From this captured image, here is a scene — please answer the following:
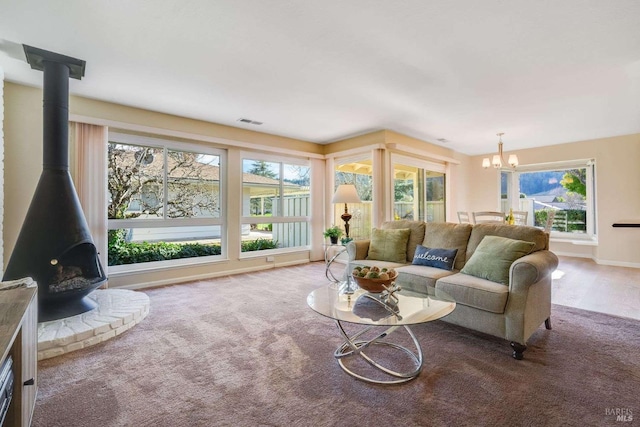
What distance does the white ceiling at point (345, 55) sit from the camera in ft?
6.72

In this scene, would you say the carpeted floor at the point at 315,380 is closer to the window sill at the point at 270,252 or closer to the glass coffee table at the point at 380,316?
the glass coffee table at the point at 380,316

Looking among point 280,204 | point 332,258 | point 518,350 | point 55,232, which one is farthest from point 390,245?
point 55,232

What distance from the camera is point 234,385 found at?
1756mm

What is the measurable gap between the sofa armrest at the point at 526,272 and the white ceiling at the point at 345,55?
1784 mm

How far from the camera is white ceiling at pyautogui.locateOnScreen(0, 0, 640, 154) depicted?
2.05 m

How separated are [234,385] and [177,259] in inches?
125

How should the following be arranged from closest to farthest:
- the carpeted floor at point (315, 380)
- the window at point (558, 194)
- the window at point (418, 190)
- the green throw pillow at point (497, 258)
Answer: the carpeted floor at point (315, 380) < the green throw pillow at point (497, 258) < the window at point (418, 190) < the window at point (558, 194)

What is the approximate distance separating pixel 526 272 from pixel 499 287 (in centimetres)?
23

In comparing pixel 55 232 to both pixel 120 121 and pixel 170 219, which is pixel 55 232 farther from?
pixel 120 121

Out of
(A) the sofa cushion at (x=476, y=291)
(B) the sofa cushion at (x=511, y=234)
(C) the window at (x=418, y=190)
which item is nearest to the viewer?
(A) the sofa cushion at (x=476, y=291)

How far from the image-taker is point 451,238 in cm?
311

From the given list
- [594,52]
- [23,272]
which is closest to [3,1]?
[23,272]

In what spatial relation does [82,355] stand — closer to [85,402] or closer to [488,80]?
[85,402]

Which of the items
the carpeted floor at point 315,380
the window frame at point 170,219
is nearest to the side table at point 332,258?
the carpeted floor at point 315,380
